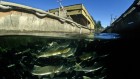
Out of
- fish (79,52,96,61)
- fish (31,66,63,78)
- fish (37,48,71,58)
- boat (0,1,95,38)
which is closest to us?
fish (31,66,63,78)

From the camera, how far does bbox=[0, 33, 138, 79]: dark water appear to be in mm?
5699

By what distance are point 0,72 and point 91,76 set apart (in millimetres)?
A: 2275

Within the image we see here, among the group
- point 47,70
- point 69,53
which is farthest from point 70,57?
point 47,70

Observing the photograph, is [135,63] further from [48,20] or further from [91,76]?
[48,20]

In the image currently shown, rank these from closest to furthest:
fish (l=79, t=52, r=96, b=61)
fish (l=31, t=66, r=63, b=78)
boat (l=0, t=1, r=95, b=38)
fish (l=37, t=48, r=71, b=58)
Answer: fish (l=31, t=66, r=63, b=78), fish (l=37, t=48, r=71, b=58), fish (l=79, t=52, r=96, b=61), boat (l=0, t=1, r=95, b=38)

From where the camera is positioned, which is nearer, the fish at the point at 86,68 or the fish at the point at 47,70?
the fish at the point at 47,70

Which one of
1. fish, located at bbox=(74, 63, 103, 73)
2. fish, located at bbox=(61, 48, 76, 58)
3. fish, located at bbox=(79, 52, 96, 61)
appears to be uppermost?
fish, located at bbox=(61, 48, 76, 58)

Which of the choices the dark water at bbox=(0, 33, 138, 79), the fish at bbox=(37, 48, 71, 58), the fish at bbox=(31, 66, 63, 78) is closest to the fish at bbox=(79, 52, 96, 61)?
the dark water at bbox=(0, 33, 138, 79)

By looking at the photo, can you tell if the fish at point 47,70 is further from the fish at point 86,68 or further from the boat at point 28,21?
the boat at point 28,21

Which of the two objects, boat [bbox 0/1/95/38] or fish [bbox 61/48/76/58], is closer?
fish [bbox 61/48/76/58]

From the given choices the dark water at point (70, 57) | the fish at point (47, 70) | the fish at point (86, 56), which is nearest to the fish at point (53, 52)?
the dark water at point (70, 57)

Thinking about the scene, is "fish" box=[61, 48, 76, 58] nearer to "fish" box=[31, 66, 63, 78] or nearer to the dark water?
the dark water

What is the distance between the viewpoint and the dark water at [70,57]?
5699 millimetres

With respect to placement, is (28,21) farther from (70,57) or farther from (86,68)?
(86,68)
